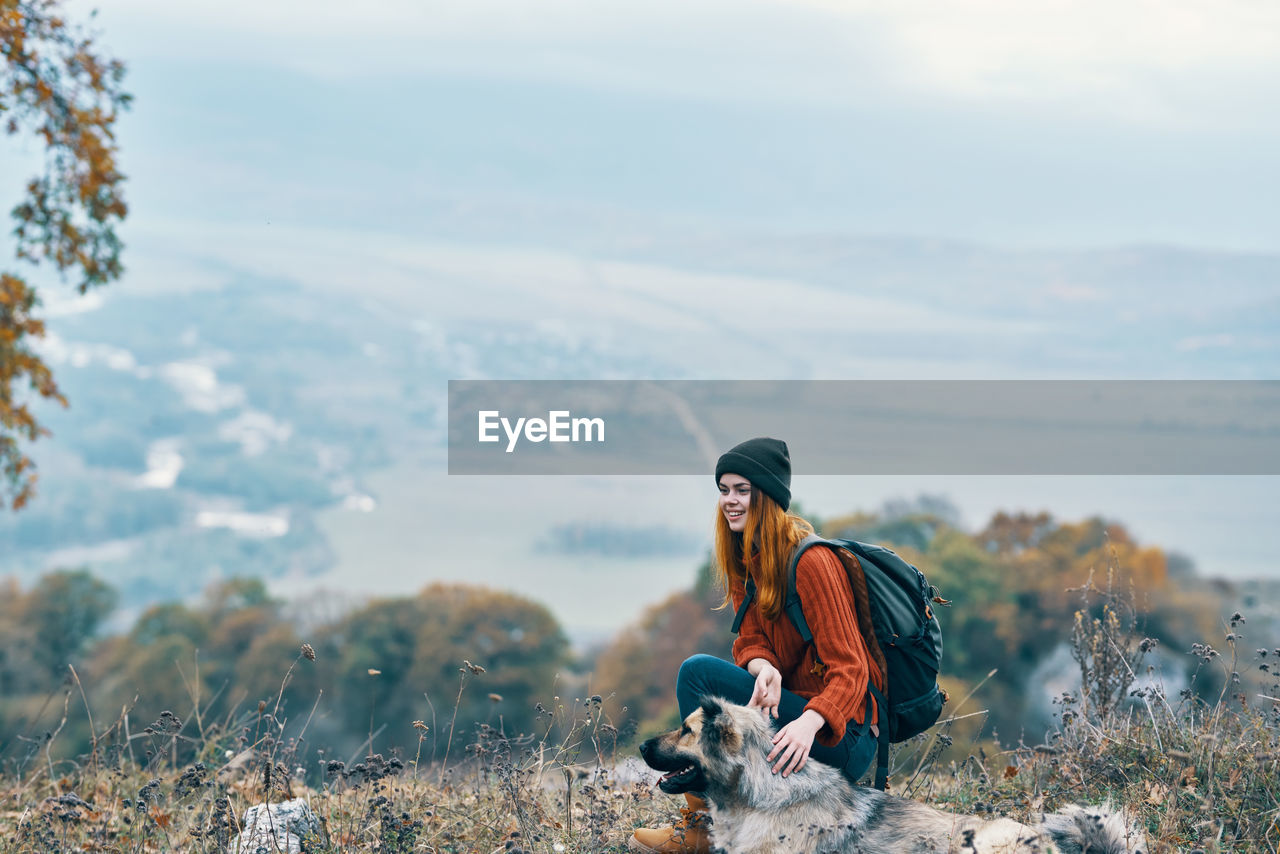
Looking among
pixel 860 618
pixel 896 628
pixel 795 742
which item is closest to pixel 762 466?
pixel 860 618

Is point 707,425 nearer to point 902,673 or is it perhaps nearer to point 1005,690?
point 1005,690

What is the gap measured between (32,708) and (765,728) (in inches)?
1834

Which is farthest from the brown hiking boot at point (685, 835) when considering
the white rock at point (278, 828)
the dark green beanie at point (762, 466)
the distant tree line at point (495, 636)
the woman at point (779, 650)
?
the distant tree line at point (495, 636)

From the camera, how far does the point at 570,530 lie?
471 feet

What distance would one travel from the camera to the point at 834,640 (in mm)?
3764

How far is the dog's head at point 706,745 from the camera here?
369cm

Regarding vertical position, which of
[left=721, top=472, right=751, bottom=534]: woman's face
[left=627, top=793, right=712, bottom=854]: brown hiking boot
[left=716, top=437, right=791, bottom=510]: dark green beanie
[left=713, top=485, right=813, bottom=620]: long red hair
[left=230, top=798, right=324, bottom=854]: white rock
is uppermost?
[left=716, top=437, right=791, bottom=510]: dark green beanie

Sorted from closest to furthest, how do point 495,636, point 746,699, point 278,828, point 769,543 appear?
point 769,543 → point 746,699 → point 278,828 → point 495,636

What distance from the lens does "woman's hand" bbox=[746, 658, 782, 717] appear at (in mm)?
3910

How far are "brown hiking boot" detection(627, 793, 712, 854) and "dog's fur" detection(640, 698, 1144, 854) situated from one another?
0.34 meters

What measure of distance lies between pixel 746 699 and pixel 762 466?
91 cm

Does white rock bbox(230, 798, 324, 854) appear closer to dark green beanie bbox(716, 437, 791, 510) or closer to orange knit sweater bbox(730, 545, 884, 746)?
orange knit sweater bbox(730, 545, 884, 746)

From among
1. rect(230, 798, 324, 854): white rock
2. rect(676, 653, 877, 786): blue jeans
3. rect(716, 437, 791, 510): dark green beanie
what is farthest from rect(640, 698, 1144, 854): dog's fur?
rect(230, 798, 324, 854): white rock

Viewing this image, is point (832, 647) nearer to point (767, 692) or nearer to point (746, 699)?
point (767, 692)
